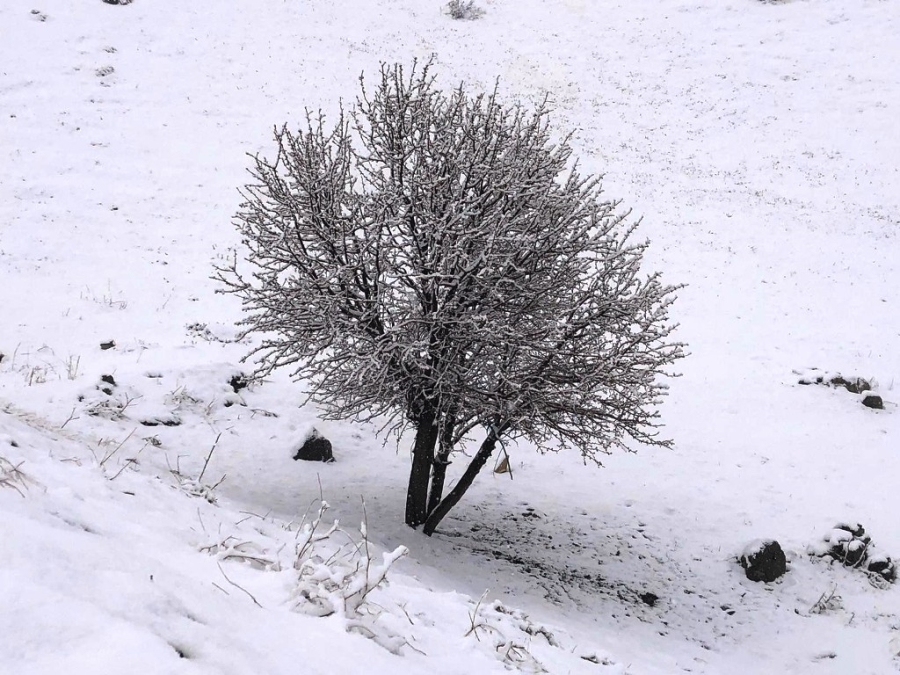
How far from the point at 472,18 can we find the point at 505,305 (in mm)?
37010

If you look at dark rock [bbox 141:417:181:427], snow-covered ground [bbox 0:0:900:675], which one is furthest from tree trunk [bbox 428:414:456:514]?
dark rock [bbox 141:417:181:427]

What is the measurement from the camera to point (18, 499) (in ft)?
7.56

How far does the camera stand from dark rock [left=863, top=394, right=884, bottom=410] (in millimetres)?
14500

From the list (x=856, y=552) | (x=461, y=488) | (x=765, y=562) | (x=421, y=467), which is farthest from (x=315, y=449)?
(x=856, y=552)

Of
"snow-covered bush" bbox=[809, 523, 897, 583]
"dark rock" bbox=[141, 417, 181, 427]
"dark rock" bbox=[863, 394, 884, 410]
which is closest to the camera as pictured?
"snow-covered bush" bbox=[809, 523, 897, 583]

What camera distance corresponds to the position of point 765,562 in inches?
369

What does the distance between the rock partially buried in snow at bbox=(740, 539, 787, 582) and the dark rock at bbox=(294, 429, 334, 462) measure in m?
7.23

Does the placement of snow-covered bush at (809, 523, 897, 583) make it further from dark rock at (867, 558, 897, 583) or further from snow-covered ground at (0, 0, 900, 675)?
snow-covered ground at (0, 0, 900, 675)

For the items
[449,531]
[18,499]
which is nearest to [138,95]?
[449,531]

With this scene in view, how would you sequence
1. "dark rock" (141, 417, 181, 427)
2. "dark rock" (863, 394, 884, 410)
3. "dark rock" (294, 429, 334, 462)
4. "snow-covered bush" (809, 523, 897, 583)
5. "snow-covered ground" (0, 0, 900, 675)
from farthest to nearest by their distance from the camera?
"dark rock" (863, 394, 884, 410), "dark rock" (294, 429, 334, 462), "dark rock" (141, 417, 181, 427), "snow-covered bush" (809, 523, 897, 583), "snow-covered ground" (0, 0, 900, 675)

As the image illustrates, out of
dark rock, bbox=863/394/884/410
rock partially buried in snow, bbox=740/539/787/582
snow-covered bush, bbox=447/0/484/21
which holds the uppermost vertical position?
snow-covered bush, bbox=447/0/484/21

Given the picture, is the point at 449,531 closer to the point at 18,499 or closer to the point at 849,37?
the point at 18,499

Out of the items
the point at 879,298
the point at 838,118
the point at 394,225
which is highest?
the point at 838,118

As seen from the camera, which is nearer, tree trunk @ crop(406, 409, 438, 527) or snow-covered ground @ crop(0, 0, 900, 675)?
snow-covered ground @ crop(0, 0, 900, 675)
